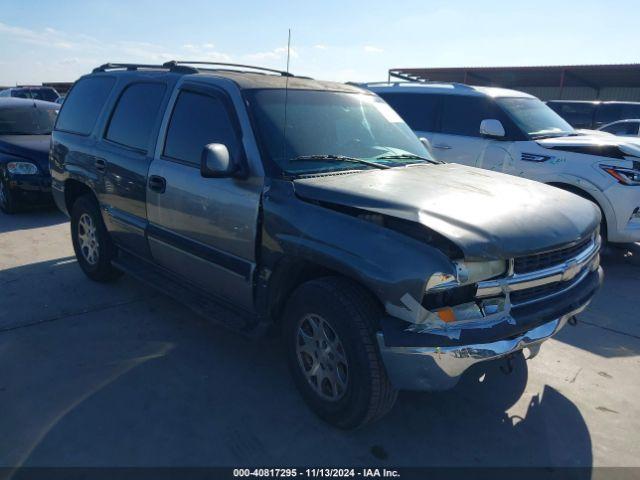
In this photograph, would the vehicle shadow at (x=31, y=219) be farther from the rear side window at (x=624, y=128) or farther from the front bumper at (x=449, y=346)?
the rear side window at (x=624, y=128)

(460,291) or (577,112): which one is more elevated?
(577,112)

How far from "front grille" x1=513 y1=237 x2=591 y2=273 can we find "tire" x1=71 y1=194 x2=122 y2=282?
361 cm

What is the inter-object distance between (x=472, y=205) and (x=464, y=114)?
4.71 meters

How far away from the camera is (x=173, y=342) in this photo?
380 centimetres

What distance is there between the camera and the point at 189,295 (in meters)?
3.68

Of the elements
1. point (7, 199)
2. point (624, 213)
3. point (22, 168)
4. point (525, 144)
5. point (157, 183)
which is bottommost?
point (7, 199)

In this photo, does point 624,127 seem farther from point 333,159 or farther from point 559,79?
point 559,79

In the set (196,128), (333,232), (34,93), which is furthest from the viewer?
(34,93)

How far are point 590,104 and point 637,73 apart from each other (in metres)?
14.8

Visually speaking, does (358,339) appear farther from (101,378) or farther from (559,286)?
(101,378)

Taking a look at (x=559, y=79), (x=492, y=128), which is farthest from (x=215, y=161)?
(x=559, y=79)

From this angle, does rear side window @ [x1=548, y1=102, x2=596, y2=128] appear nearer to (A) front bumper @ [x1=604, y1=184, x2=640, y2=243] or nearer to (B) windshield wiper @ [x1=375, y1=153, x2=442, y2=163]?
(A) front bumper @ [x1=604, y1=184, x2=640, y2=243]

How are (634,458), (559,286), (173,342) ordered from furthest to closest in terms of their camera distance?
Answer: (173,342) → (559,286) → (634,458)

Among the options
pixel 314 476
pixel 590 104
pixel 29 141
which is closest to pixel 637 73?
pixel 590 104
